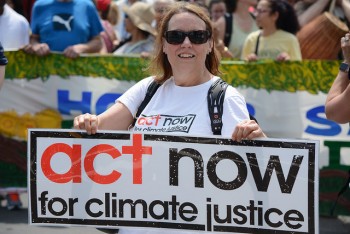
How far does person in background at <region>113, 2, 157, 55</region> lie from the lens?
853 cm

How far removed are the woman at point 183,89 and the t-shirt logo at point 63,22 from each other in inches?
171

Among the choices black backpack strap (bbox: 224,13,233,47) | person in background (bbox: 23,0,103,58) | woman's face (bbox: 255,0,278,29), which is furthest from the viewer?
black backpack strap (bbox: 224,13,233,47)

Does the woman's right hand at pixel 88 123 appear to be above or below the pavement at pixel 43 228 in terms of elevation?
above

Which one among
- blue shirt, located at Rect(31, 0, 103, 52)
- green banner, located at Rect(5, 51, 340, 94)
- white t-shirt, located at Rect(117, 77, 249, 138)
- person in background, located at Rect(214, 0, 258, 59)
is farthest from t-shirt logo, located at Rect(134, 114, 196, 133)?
person in background, located at Rect(214, 0, 258, 59)

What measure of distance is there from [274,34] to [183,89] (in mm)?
4387

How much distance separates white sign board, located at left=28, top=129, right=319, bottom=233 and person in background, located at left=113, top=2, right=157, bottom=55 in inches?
177

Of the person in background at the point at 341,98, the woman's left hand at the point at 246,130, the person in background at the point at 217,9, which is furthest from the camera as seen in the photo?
the person in background at the point at 217,9

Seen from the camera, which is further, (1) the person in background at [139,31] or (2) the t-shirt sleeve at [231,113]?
(1) the person in background at [139,31]

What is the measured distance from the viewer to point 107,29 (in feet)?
33.3

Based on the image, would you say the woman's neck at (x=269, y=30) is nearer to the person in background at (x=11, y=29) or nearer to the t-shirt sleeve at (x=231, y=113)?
the person in background at (x=11, y=29)

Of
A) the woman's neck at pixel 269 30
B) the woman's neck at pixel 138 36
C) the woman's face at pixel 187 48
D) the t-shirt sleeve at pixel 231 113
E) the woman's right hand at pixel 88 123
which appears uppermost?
the woman's face at pixel 187 48

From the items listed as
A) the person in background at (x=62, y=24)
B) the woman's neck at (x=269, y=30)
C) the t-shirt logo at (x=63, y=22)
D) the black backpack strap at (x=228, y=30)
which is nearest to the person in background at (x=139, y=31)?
the person in background at (x=62, y=24)

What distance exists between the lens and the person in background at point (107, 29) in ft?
31.5

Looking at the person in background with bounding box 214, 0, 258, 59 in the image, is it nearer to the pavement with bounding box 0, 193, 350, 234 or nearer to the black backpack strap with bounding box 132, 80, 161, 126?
the pavement with bounding box 0, 193, 350, 234
